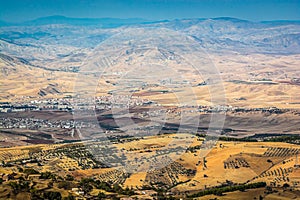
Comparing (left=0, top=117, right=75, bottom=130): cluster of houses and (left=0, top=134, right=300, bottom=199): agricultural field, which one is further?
(left=0, top=117, right=75, bottom=130): cluster of houses

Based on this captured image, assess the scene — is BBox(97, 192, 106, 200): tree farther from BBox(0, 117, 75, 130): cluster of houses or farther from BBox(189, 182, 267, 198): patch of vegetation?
BBox(0, 117, 75, 130): cluster of houses

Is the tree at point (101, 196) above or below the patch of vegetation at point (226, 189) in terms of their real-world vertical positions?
above

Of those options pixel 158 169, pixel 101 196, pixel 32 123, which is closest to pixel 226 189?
pixel 158 169

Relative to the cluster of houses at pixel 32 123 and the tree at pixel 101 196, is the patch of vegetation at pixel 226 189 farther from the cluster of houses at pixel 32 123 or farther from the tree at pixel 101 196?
the cluster of houses at pixel 32 123

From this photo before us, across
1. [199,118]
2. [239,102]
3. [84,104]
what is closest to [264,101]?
[239,102]

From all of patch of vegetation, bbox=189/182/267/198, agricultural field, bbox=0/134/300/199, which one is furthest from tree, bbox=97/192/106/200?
patch of vegetation, bbox=189/182/267/198

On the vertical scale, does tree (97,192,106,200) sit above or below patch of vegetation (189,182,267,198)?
above

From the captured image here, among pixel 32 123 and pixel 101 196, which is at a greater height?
pixel 101 196

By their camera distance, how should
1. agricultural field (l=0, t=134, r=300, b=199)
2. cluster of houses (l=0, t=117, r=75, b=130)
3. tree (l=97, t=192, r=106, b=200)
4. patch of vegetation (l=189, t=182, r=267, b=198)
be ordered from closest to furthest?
tree (l=97, t=192, r=106, b=200) → agricultural field (l=0, t=134, r=300, b=199) → patch of vegetation (l=189, t=182, r=267, b=198) → cluster of houses (l=0, t=117, r=75, b=130)

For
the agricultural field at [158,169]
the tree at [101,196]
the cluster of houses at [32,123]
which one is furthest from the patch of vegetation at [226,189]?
the cluster of houses at [32,123]

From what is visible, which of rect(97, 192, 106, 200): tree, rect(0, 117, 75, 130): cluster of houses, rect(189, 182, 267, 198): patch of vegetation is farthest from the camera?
rect(0, 117, 75, 130): cluster of houses

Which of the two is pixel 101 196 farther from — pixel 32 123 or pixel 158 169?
pixel 32 123

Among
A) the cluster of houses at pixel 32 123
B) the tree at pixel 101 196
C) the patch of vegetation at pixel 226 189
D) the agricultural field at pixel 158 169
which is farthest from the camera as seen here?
the cluster of houses at pixel 32 123

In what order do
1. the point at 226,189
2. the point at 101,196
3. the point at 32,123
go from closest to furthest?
the point at 101,196
the point at 226,189
the point at 32,123
